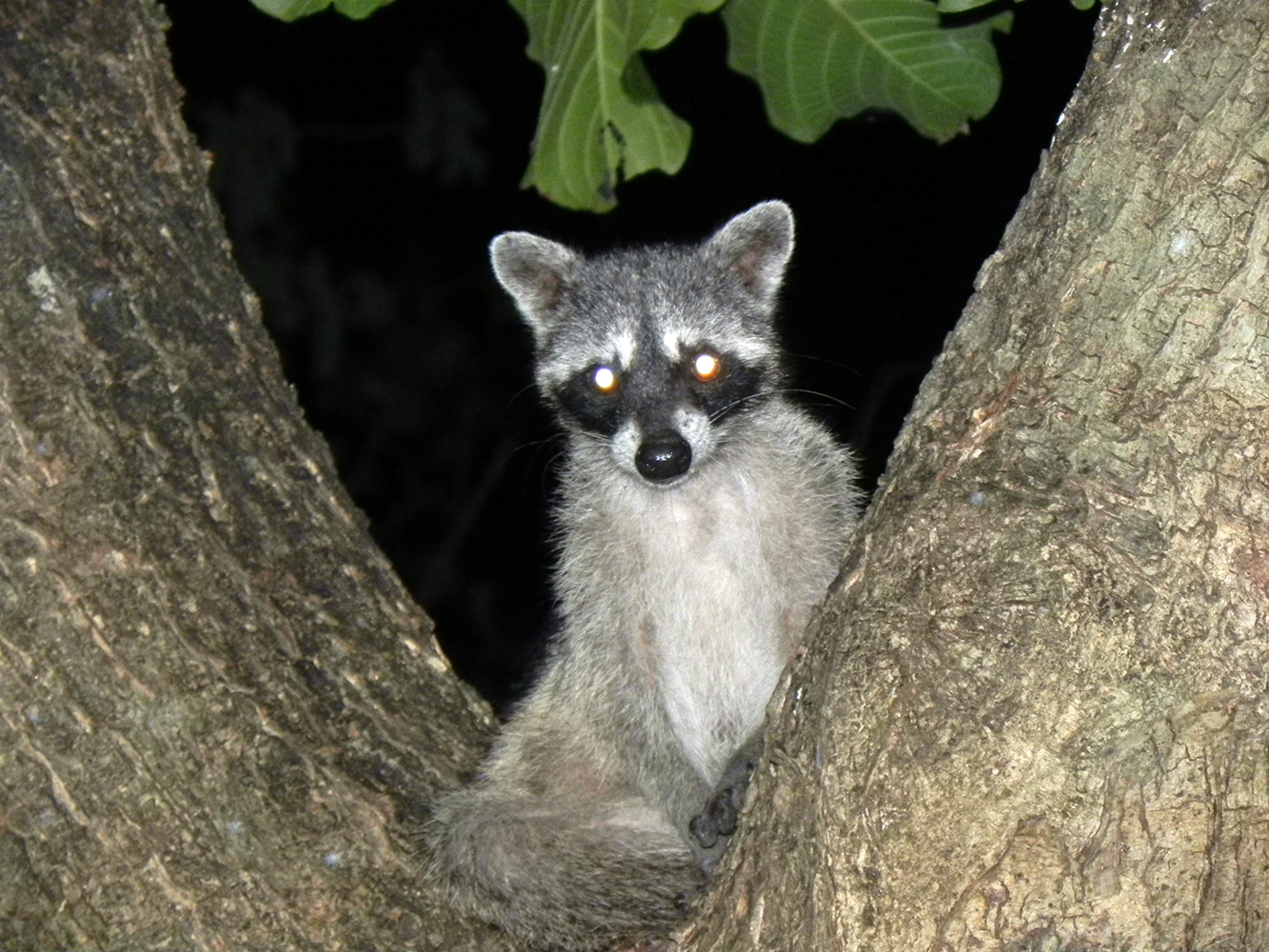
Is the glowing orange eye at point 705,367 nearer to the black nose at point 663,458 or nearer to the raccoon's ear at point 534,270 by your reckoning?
the black nose at point 663,458

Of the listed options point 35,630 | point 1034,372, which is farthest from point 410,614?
point 1034,372

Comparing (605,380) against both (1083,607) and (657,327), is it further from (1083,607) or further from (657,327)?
(1083,607)

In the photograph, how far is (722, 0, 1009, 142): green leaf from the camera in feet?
12.3

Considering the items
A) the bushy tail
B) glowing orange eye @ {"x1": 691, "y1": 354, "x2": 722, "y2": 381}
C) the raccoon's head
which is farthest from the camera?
glowing orange eye @ {"x1": 691, "y1": 354, "x2": 722, "y2": 381}

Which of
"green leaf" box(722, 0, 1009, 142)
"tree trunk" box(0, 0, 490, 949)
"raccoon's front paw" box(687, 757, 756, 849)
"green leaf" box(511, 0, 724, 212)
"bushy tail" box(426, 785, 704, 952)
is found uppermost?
"green leaf" box(722, 0, 1009, 142)

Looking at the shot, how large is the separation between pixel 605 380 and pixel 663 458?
53 centimetres

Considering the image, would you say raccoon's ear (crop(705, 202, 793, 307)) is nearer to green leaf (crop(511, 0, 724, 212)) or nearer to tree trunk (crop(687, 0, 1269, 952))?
green leaf (crop(511, 0, 724, 212))

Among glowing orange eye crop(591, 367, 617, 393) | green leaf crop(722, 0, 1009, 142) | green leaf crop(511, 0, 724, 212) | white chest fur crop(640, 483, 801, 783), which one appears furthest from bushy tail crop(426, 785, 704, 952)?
green leaf crop(722, 0, 1009, 142)

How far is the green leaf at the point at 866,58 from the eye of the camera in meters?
3.75

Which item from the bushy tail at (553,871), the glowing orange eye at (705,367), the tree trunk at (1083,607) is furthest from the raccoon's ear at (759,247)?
the tree trunk at (1083,607)

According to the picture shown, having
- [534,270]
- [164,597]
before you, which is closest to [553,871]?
[164,597]

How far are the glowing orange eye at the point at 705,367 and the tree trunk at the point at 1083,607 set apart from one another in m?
1.78

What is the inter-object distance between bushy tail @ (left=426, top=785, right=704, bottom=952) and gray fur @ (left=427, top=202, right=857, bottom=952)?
0.01 m

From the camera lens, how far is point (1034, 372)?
2.54 m
